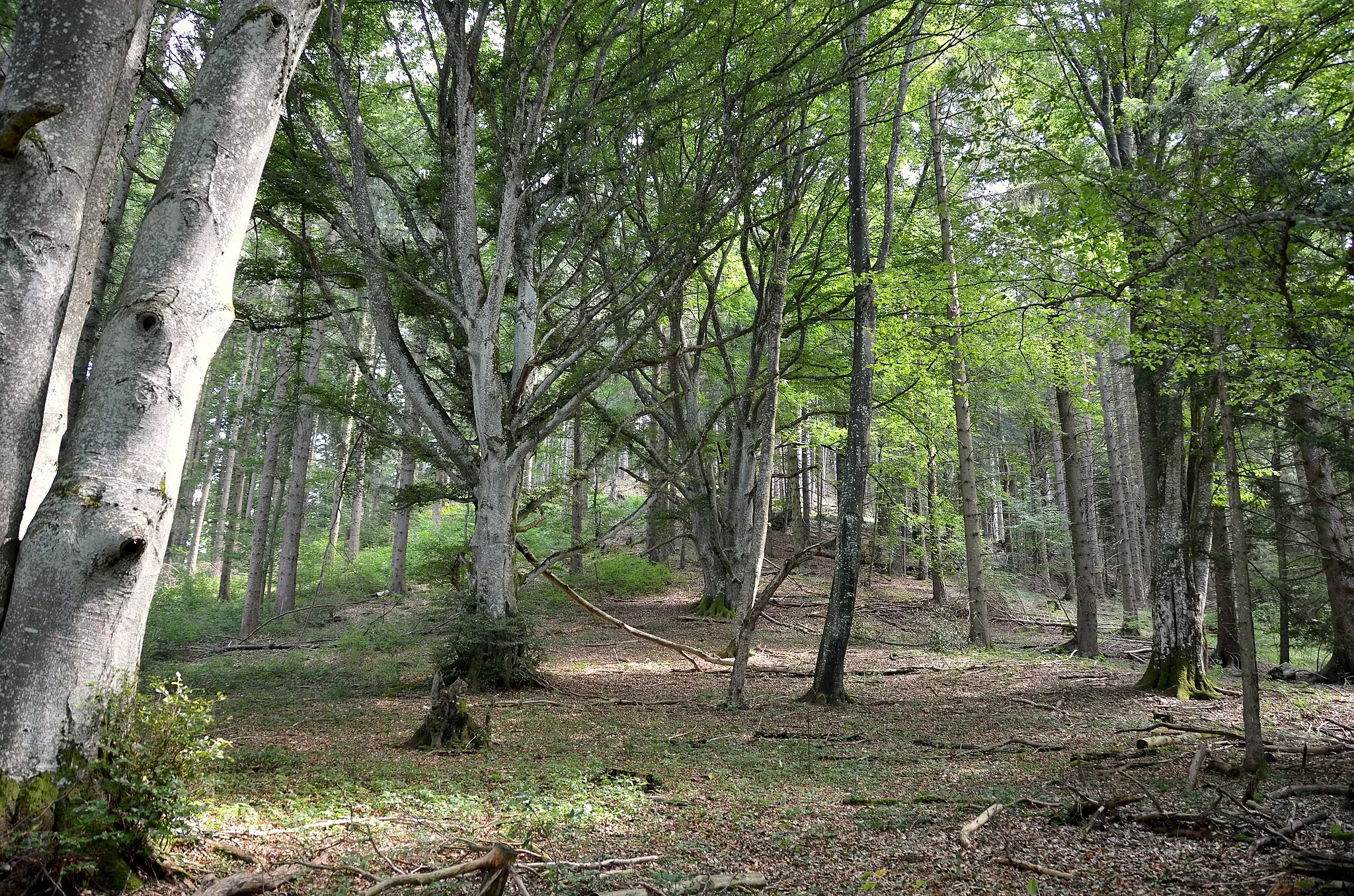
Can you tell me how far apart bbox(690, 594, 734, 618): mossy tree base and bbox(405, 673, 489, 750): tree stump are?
35.5 ft

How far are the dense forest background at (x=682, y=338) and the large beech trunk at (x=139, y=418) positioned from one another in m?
0.02

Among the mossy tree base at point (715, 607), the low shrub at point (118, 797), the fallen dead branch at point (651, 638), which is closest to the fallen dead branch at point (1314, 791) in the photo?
the low shrub at point (118, 797)

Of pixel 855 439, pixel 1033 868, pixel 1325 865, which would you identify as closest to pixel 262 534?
pixel 855 439

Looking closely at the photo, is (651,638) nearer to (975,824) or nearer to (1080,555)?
(975,824)

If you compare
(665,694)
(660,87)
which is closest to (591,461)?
(665,694)

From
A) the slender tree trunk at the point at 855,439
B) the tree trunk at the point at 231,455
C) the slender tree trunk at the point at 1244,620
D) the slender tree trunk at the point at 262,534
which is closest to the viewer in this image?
the slender tree trunk at the point at 1244,620

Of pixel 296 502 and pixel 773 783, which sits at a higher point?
pixel 296 502

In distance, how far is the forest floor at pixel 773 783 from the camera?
3.62 metres

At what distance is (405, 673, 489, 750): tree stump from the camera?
650 cm

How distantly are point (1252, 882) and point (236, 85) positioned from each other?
594 cm

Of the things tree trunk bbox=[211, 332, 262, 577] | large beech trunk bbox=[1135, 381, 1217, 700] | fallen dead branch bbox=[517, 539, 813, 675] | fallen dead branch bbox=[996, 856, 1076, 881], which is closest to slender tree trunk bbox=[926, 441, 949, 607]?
fallen dead branch bbox=[517, 539, 813, 675]

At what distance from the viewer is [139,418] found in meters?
3.01

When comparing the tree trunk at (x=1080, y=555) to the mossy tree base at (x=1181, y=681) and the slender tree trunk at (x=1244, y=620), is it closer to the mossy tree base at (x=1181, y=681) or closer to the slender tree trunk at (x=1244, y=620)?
the mossy tree base at (x=1181, y=681)

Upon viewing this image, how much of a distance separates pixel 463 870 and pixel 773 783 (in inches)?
125
